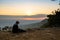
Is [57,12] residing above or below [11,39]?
above

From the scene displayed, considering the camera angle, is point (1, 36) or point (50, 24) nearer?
point (1, 36)

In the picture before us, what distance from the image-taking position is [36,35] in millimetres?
15438

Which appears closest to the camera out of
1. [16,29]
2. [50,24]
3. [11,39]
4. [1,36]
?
[11,39]

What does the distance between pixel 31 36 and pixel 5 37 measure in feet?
6.00

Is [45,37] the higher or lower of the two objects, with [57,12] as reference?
lower

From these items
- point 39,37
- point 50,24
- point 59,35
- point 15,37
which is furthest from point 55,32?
point 50,24

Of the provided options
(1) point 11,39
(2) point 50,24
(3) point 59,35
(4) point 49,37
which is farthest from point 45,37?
(2) point 50,24

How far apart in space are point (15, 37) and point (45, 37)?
2.08 meters

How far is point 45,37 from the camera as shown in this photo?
14.7m

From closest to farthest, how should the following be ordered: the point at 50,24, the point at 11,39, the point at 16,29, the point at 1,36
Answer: the point at 11,39 → the point at 1,36 → the point at 16,29 → the point at 50,24

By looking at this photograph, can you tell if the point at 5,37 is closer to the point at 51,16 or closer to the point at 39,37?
the point at 39,37

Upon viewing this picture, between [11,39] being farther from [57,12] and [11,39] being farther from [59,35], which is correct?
[57,12]

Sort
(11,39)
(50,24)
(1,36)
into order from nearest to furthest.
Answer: (11,39) < (1,36) < (50,24)

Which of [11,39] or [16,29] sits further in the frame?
[16,29]
